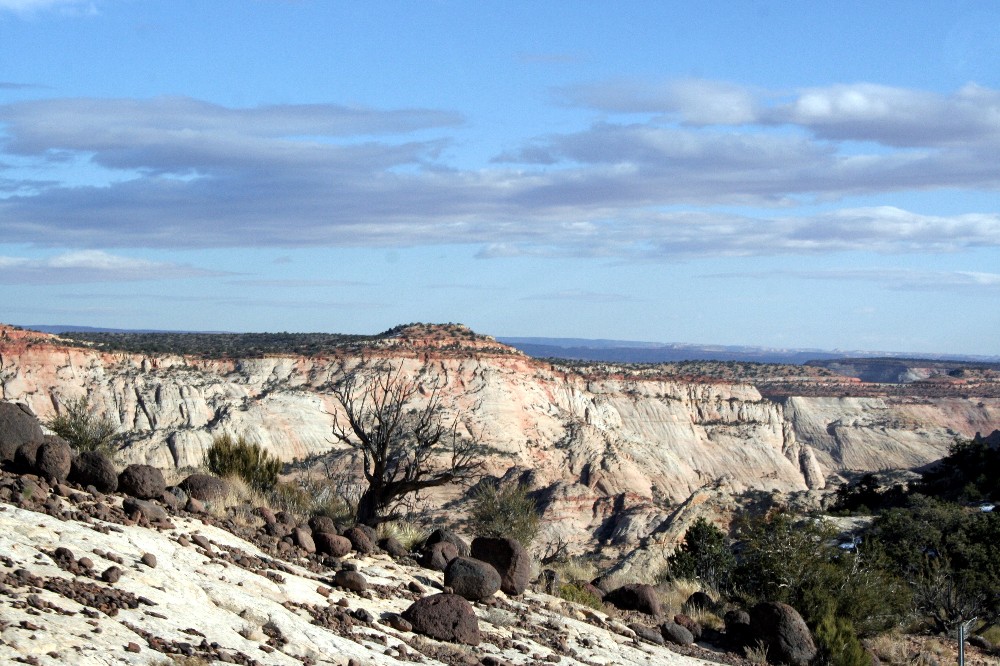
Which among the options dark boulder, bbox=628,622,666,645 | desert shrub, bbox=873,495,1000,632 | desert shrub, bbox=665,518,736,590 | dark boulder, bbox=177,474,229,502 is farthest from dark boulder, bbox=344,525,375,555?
desert shrub, bbox=873,495,1000,632

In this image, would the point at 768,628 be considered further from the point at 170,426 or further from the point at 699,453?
the point at 699,453

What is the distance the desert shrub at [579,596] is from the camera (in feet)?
55.6

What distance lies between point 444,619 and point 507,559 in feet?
10.5

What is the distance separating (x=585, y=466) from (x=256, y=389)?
22562 millimetres

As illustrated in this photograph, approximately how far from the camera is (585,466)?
71.1 metres

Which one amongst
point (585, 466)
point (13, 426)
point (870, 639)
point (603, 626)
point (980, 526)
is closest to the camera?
point (13, 426)

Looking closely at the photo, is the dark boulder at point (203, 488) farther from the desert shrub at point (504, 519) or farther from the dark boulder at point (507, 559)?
the desert shrub at point (504, 519)

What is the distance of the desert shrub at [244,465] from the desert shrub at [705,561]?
9.29 meters

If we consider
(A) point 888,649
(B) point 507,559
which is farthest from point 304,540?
(A) point 888,649

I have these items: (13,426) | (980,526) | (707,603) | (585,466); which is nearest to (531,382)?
(585,466)

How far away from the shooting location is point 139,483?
1427 centimetres

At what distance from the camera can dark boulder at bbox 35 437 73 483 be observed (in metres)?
13.5

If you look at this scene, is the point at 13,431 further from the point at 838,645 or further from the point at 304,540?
the point at 838,645

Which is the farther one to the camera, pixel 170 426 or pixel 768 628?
pixel 170 426
